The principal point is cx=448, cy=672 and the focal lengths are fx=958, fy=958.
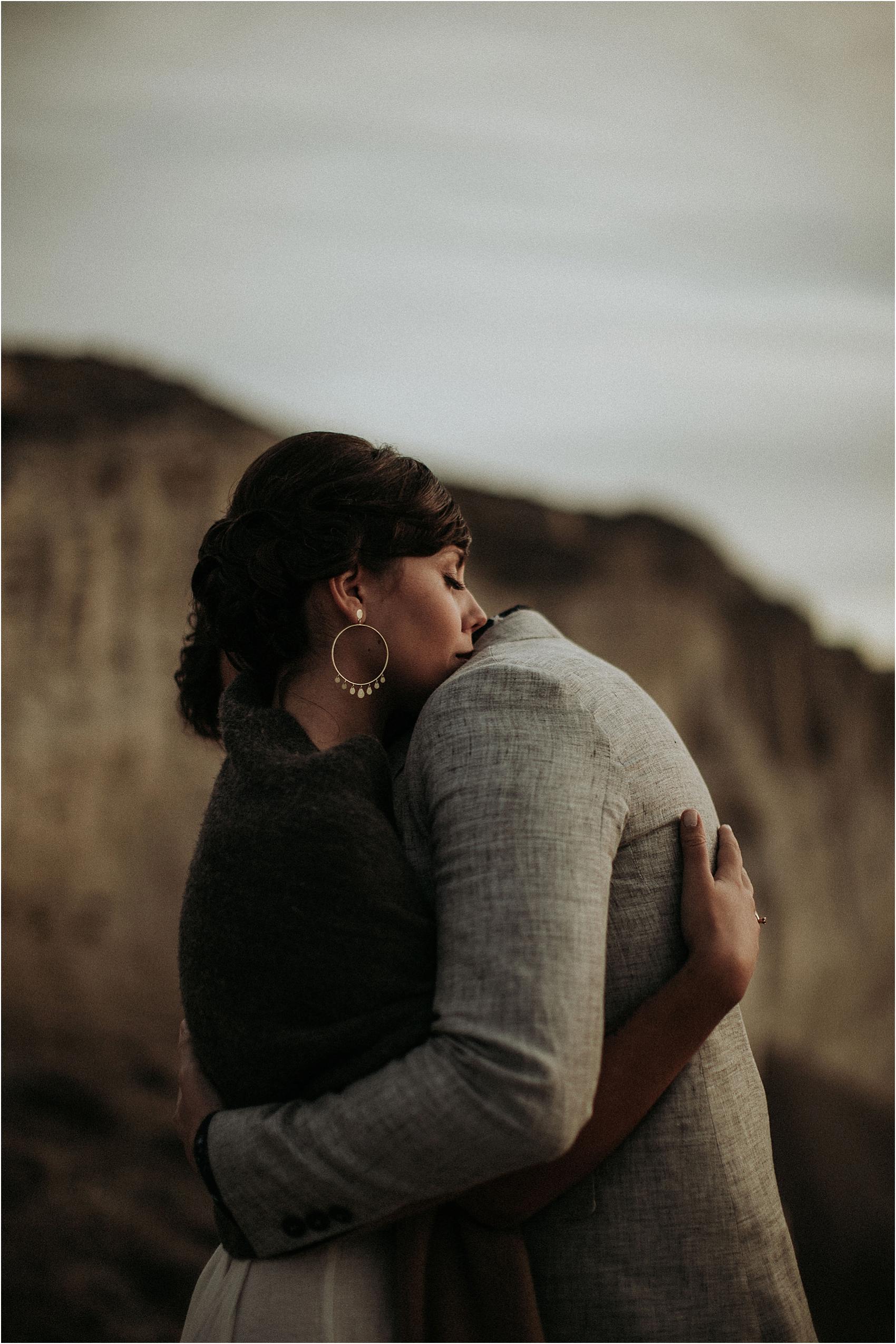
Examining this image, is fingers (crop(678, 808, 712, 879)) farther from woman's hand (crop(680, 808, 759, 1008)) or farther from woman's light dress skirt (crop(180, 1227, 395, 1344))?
woman's light dress skirt (crop(180, 1227, 395, 1344))

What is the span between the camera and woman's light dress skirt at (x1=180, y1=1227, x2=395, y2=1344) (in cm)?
90

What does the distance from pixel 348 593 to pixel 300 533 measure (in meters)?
0.08

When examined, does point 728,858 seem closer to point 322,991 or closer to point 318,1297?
point 322,991

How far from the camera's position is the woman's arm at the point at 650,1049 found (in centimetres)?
88

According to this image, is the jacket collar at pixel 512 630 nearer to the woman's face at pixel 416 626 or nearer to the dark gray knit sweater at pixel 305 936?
the woman's face at pixel 416 626

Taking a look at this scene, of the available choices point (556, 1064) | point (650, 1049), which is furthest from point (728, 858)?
point (556, 1064)

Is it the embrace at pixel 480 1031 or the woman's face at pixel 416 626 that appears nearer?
the embrace at pixel 480 1031

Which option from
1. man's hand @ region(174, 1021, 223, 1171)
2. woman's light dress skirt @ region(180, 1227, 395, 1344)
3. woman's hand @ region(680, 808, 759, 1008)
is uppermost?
woman's hand @ region(680, 808, 759, 1008)

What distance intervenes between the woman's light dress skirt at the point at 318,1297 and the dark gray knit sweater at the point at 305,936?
16 cm

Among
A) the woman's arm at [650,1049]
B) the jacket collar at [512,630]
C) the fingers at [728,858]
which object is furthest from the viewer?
the jacket collar at [512,630]

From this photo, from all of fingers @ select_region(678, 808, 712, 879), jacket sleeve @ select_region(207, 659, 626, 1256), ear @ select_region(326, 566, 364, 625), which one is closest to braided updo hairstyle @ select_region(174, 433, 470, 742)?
ear @ select_region(326, 566, 364, 625)

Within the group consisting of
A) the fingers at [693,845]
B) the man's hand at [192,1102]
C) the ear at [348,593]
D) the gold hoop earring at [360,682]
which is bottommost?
the man's hand at [192,1102]

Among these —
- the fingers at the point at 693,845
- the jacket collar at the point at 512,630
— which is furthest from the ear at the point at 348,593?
the fingers at the point at 693,845

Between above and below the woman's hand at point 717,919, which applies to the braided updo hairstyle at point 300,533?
above
